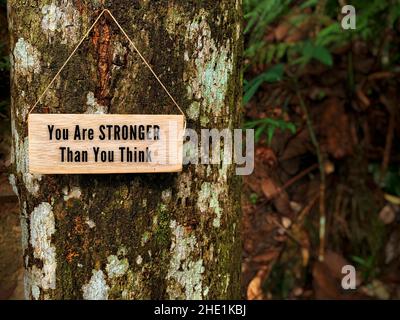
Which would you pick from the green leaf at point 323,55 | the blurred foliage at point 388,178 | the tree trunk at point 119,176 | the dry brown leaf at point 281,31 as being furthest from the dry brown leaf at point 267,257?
the tree trunk at point 119,176

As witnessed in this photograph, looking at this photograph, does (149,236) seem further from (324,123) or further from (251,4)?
(324,123)

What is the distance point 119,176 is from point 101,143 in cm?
10

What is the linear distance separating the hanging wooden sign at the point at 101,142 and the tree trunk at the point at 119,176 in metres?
0.03

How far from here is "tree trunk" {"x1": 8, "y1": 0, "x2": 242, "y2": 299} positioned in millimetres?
1255

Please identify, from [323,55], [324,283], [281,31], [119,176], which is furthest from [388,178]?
[119,176]

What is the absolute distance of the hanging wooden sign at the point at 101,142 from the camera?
49.0 inches

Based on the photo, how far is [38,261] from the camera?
1.32m

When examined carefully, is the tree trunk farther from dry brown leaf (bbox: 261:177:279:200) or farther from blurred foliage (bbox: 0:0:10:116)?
dry brown leaf (bbox: 261:177:279:200)

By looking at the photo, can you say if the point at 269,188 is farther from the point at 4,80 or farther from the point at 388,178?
the point at 4,80

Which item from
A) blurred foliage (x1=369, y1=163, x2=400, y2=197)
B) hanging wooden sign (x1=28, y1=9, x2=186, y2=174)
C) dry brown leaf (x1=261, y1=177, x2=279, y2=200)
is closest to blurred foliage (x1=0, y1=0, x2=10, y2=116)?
hanging wooden sign (x1=28, y1=9, x2=186, y2=174)

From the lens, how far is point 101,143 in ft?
4.15
